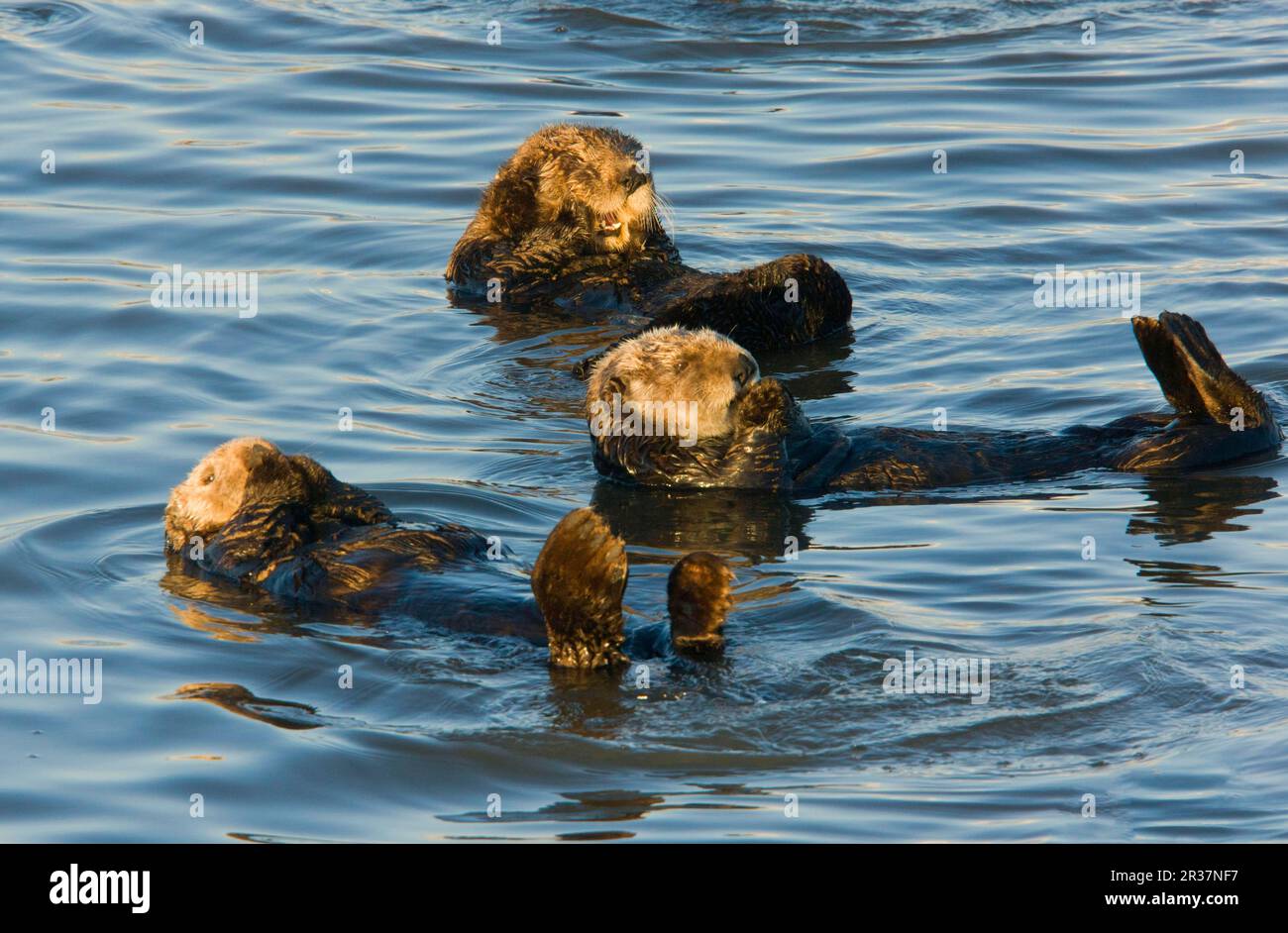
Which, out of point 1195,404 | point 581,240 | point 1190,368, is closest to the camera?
point 1190,368

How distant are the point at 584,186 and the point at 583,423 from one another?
1794mm

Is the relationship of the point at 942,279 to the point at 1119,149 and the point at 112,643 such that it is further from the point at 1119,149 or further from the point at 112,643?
the point at 112,643

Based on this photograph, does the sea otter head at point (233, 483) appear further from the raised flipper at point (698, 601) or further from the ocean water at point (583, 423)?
the raised flipper at point (698, 601)

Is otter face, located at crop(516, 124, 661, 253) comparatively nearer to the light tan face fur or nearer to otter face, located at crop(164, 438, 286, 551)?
the light tan face fur

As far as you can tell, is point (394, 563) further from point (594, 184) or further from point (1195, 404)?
point (594, 184)

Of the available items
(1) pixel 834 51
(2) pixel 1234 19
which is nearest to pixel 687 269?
(1) pixel 834 51

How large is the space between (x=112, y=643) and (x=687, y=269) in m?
4.01

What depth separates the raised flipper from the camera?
4.36 metres

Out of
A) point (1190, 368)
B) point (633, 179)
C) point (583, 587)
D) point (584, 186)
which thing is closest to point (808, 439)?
point (1190, 368)

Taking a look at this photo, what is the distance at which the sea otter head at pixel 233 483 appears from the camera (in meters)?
5.26

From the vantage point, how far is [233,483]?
5.29 m

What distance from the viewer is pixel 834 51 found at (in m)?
13.1

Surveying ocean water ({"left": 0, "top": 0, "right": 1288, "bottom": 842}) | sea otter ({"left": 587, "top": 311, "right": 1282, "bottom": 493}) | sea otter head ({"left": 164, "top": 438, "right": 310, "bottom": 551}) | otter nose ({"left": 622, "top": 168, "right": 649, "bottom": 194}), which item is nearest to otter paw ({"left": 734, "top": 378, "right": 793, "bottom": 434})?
sea otter ({"left": 587, "top": 311, "right": 1282, "bottom": 493})

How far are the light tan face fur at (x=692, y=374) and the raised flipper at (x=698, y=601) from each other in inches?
67.8
